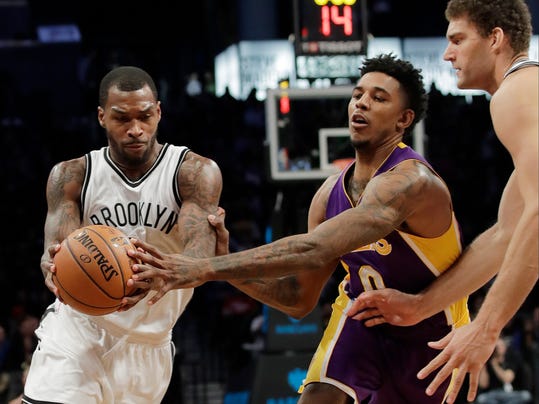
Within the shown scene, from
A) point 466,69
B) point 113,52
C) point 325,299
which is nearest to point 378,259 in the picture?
point 466,69

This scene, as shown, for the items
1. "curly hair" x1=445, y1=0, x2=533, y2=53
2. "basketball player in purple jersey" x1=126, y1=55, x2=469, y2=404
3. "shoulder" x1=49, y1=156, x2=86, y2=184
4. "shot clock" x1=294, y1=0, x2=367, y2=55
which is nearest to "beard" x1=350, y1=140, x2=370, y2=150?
"basketball player in purple jersey" x1=126, y1=55, x2=469, y2=404

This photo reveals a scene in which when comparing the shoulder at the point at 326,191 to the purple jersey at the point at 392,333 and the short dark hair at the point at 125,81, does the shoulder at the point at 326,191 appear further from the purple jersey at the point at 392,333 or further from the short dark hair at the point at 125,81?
the short dark hair at the point at 125,81

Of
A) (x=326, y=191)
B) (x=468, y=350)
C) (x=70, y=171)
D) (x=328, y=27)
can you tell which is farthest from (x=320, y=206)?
(x=328, y=27)

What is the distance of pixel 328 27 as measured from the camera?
302 inches

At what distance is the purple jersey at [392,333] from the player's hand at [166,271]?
86 centimetres

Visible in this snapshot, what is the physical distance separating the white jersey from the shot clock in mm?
3817

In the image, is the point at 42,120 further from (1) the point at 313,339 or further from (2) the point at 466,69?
(2) the point at 466,69

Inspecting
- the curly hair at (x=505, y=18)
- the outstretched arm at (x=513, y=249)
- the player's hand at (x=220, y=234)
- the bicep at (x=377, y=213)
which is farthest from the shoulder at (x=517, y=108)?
the player's hand at (x=220, y=234)

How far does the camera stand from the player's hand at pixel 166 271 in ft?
10.1

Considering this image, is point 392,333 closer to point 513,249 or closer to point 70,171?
point 513,249

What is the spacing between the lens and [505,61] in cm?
325

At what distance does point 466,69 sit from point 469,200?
9449mm

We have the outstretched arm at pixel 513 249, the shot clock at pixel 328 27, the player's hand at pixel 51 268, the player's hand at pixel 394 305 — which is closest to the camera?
the outstretched arm at pixel 513 249

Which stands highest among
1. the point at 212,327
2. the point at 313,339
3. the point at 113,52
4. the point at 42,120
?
the point at 113,52
